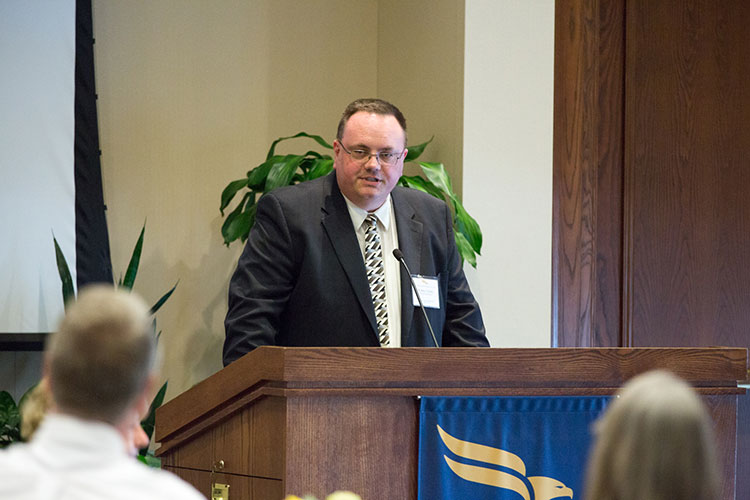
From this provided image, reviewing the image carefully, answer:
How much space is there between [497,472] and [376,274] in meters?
0.97

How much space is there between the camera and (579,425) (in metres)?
2.32

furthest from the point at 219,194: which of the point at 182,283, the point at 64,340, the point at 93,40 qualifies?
the point at 64,340

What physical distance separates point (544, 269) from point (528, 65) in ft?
2.90

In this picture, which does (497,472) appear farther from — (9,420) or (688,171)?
(688,171)

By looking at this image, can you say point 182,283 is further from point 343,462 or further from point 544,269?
point 343,462

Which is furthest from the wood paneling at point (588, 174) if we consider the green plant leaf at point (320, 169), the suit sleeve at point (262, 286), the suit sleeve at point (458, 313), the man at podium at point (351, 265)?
the suit sleeve at point (262, 286)

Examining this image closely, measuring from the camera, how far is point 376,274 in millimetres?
3051

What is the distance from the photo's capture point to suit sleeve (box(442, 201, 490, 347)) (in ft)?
10.5

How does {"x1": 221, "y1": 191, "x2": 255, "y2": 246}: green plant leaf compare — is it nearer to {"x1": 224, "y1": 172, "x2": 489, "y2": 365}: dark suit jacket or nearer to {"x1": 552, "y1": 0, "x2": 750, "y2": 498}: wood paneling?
{"x1": 224, "y1": 172, "x2": 489, "y2": 365}: dark suit jacket

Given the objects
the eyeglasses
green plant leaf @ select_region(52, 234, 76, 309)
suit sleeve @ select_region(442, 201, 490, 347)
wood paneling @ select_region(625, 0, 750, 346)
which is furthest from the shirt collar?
wood paneling @ select_region(625, 0, 750, 346)

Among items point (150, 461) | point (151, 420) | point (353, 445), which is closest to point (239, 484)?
point (353, 445)

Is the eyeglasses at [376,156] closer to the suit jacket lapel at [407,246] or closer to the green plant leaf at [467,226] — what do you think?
the suit jacket lapel at [407,246]

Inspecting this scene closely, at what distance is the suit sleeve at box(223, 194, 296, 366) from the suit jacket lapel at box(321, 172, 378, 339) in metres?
0.14

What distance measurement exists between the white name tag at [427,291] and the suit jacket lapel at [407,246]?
27 mm
